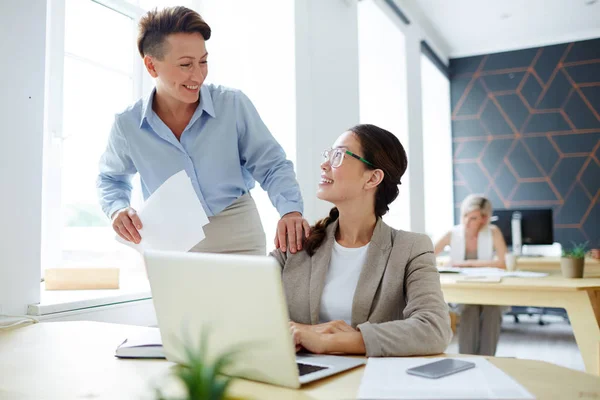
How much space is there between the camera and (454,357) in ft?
3.51

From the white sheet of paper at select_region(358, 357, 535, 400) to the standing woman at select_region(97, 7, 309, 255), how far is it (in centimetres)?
79

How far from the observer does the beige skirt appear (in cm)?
178

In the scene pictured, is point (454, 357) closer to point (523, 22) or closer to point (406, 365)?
point (406, 365)

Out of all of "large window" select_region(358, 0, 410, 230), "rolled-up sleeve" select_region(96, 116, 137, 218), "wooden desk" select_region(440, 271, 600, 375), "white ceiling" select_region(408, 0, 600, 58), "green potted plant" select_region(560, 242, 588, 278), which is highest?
"white ceiling" select_region(408, 0, 600, 58)

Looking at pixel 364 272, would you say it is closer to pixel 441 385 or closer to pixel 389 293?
pixel 389 293

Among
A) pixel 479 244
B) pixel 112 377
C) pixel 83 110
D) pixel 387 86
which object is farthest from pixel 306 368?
pixel 387 86

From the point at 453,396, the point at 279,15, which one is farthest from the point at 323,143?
the point at 453,396

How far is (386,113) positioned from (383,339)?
4.10 m

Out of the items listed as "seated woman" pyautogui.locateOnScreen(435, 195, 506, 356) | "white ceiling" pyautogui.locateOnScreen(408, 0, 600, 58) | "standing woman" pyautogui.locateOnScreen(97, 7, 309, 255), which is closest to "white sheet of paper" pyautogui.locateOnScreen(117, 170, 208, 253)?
"standing woman" pyautogui.locateOnScreen(97, 7, 309, 255)

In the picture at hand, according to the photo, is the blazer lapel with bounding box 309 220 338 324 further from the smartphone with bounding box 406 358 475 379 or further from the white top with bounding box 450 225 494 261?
the white top with bounding box 450 225 494 261

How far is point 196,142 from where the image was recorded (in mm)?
1776

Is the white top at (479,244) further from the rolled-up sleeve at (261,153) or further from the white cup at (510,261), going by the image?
the rolled-up sleeve at (261,153)

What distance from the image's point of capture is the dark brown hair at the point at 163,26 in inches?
65.3

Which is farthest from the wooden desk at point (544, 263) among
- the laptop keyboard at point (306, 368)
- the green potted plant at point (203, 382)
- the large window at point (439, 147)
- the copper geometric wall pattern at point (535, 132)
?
the green potted plant at point (203, 382)
